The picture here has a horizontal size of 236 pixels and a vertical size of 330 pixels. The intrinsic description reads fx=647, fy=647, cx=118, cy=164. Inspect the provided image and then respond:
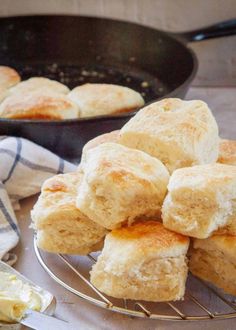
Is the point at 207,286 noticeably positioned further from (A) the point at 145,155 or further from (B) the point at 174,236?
(A) the point at 145,155

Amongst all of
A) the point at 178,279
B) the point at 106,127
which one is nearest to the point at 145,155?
the point at 178,279

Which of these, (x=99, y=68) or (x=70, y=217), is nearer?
(x=70, y=217)

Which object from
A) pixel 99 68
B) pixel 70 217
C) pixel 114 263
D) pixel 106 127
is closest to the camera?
pixel 114 263

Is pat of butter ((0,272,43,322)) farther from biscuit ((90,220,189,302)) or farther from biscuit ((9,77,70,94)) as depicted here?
biscuit ((9,77,70,94))

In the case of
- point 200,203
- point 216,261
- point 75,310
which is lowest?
point 75,310

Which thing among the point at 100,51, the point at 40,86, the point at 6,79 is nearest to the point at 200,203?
the point at 40,86

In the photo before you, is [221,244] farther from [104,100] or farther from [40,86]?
[40,86]
